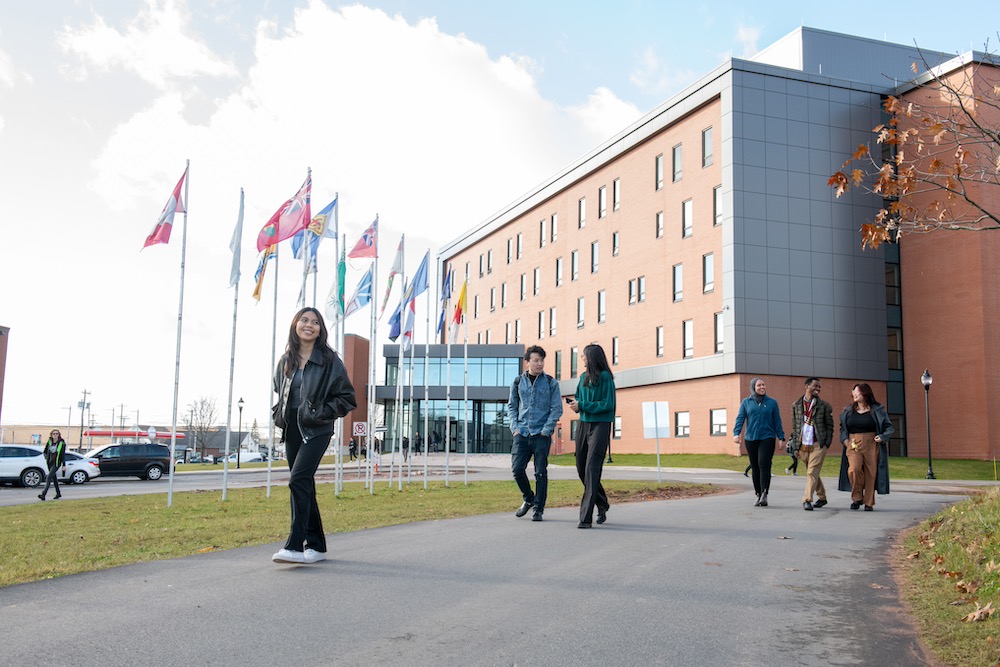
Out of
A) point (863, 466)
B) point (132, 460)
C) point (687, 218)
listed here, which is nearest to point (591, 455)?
point (863, 466)

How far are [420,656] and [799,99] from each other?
149 feet

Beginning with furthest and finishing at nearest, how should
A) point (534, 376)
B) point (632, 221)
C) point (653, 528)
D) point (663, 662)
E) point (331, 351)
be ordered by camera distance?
point (632, 221), point (534, 376), point (653, 528), point (331, 351), point (663, 662)

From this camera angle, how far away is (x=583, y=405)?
10.2 metres

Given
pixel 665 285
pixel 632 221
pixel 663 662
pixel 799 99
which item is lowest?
pixel 663 662

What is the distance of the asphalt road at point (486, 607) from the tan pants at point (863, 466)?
4.16 m

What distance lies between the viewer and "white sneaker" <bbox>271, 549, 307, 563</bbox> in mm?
7102

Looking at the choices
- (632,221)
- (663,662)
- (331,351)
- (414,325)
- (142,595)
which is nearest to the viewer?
(663,662)

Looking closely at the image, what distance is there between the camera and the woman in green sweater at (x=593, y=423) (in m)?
9.93

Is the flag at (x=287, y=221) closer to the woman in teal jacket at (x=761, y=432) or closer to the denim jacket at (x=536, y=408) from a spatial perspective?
the denim jacket at (x=536, y=408)

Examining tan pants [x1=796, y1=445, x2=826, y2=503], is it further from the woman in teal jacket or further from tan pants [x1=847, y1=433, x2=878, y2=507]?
tan pants [x1=847, y1=433, x2=878, y2=507]

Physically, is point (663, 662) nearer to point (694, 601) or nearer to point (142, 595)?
point (694, 601)

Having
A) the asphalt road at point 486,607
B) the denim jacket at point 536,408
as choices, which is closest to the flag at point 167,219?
the denim jacket at point 536,408

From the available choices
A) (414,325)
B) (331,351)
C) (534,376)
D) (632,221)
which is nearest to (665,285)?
(632,221)

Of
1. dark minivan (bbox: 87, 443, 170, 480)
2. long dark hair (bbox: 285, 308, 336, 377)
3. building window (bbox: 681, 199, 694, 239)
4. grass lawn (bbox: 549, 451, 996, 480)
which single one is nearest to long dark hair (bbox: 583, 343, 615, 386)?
long dark hair (bbox: 285, 308, 336, 377)
